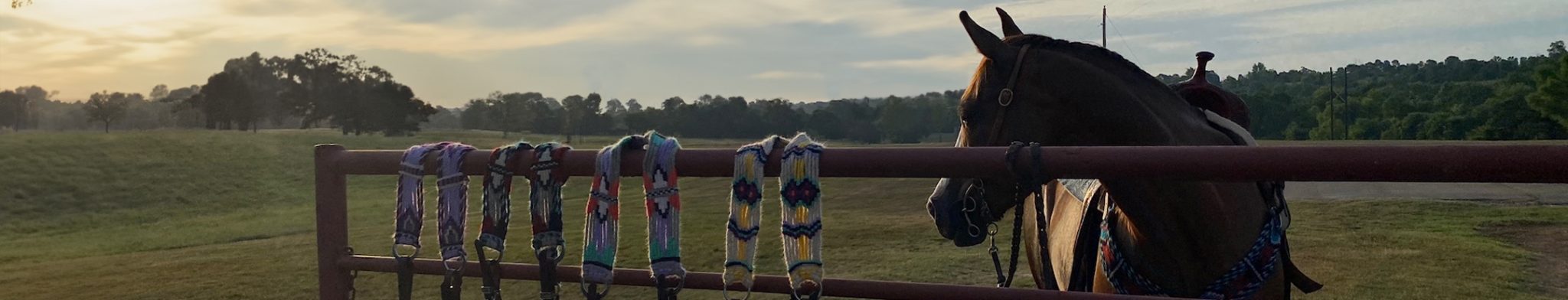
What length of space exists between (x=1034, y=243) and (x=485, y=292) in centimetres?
282

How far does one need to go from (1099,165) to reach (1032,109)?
0.96 metres

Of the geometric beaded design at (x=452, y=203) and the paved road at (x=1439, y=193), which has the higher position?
the geometric beaded design at (x=452, y=203)

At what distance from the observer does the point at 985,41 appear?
2455mm

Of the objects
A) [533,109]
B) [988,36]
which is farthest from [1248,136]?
[533,109]

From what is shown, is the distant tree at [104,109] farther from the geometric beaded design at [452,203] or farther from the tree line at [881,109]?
the geometric beaded design at [452,203]

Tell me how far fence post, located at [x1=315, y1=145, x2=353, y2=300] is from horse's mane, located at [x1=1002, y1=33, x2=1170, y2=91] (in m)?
1.55

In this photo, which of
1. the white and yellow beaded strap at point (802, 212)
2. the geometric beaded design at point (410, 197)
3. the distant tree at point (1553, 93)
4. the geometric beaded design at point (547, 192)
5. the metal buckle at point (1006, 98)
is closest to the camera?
the white and yellow beaded strap at point (802, 212)

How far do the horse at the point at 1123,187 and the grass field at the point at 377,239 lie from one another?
6.09 metres

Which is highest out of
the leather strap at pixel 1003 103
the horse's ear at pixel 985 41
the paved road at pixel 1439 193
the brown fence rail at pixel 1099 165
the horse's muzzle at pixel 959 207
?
the horse's ear at pixel 985 41

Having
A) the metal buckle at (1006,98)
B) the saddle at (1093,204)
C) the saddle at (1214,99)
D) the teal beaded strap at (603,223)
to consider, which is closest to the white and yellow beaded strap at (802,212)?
the teal beaded strap at (603,223)

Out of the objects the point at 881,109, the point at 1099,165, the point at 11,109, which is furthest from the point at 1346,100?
the point at 11,109

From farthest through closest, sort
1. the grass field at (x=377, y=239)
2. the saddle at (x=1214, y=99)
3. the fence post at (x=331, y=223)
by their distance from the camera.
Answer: the grass field at (x=377, y=239)
the saddle at (x=1214, y=99)
the fence post at (x=331, y=223)

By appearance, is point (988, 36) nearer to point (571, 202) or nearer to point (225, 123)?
point (571, 202)

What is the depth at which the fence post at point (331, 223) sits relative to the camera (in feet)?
7.16
